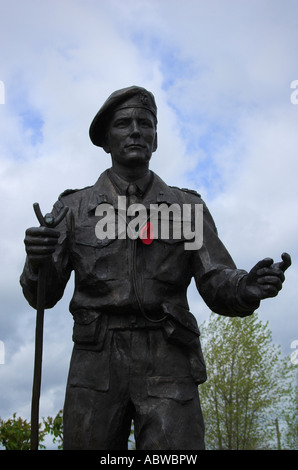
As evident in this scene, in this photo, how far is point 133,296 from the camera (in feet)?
15.8

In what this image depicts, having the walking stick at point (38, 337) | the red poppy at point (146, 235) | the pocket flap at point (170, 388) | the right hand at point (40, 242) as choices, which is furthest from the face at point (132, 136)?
the pocket flap at point (170, 388)

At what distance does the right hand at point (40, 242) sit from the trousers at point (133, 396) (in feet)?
2.62

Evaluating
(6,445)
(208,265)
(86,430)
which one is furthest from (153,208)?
(6,445)

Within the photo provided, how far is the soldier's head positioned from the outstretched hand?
1.45 meters

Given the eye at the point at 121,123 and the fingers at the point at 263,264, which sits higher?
the eye at the point at 121,123

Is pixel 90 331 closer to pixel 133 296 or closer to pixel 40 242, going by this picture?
pixel 133 296

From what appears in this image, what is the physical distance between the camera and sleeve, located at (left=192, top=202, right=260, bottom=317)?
190 inches

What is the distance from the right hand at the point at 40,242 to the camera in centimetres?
460

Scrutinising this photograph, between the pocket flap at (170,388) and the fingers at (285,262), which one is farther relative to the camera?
the pocket flap at (170,388)

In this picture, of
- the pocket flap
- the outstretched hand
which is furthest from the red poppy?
the pocket flap

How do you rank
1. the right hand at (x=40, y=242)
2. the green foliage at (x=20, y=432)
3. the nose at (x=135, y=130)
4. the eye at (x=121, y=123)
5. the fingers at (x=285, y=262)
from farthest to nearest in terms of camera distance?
the green foliage at (x=20, y=432) → the eye at (x=121, y=123) → the nose at (x=135, y=130) → the right hand at (x=40, y=242) → the fingers at (x=285, y=262)

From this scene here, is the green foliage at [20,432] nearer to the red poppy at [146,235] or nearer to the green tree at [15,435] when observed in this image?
the green tree at [15,435]
